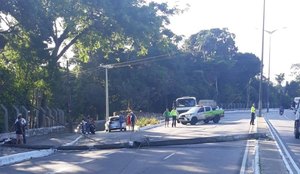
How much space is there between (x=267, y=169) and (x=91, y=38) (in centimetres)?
2773

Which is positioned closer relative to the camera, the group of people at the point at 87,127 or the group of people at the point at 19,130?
the group of people at the point at 19,130

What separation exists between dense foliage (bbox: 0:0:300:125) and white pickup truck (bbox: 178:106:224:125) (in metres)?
7.25

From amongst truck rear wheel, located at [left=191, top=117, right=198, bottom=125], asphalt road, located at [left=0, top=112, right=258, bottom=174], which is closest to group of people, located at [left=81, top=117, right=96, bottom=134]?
truck rear wheel, located at [left=191, top=117, right=198, bottom=125]

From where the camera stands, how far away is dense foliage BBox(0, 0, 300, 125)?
36.0m

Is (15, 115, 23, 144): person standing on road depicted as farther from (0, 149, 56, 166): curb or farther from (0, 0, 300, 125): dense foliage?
(0, 0, 300, 125): dense foliage

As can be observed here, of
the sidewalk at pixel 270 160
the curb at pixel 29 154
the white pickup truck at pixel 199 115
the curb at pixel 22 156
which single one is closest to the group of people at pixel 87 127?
the curb at pixel 29 154

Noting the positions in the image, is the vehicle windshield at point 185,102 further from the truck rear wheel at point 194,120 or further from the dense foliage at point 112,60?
the truck rear wheel at point 194,120

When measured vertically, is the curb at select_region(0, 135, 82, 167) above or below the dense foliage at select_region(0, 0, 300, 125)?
below

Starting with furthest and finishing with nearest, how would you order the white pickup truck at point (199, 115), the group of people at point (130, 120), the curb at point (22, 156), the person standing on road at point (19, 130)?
the white pickup truck at point (199, 115) < the group of people at point (130, 120) < the person standing on road at point (19, 130) < the curb at point (22, 156)

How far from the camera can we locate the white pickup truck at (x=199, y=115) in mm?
50062

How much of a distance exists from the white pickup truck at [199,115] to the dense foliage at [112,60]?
725cm

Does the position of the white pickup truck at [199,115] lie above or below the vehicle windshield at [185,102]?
below

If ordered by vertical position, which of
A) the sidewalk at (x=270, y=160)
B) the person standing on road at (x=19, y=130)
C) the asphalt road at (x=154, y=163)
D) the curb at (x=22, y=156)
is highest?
the person standing on road at (x=19, y=130)

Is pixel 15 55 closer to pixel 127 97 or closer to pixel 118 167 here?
pixel 118 167
